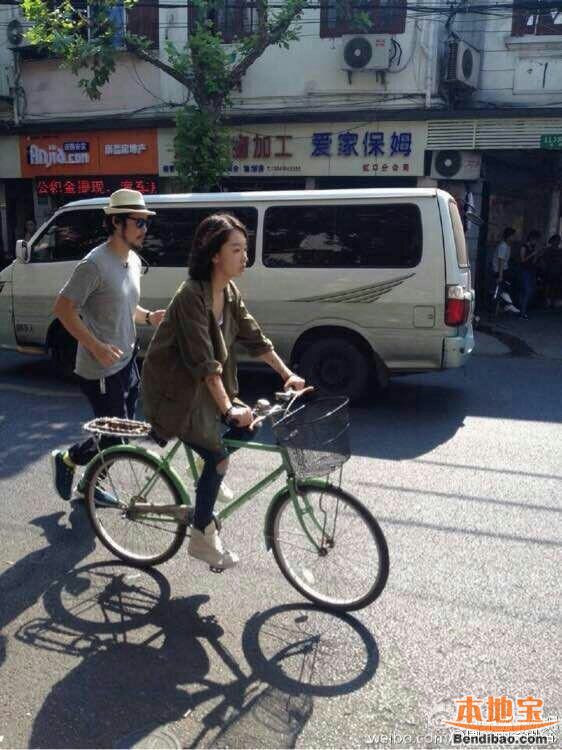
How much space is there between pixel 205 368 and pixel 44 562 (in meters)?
1.61

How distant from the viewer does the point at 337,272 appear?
721cm

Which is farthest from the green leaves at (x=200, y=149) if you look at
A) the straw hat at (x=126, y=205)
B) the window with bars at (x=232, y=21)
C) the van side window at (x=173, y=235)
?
the straw hat at (x=126, y=205)

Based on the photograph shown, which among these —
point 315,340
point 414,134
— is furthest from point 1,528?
point 414,134

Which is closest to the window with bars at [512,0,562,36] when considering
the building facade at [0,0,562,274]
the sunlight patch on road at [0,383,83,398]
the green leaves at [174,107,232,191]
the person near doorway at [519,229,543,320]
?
the building facade at [0,0,562,274]

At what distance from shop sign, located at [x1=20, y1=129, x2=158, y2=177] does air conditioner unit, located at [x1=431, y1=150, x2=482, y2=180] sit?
5839 mm

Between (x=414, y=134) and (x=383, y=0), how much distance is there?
2.45 metres

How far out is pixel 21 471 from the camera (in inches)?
211

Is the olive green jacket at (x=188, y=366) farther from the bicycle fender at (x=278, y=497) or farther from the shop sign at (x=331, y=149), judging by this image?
the shop sign at (x=331, y=149)

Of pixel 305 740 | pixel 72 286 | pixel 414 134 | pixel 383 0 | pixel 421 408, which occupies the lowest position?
pixel 421 408

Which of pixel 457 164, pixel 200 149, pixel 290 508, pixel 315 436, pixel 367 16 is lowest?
pixel 290 508

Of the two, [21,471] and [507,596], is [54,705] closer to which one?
[507,596]

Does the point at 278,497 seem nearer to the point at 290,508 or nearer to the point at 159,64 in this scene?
the point at 290,508

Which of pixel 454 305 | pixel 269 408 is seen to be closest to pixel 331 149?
pixel 454 305

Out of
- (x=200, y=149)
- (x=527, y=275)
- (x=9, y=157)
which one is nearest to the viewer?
(x=200, y=149)
